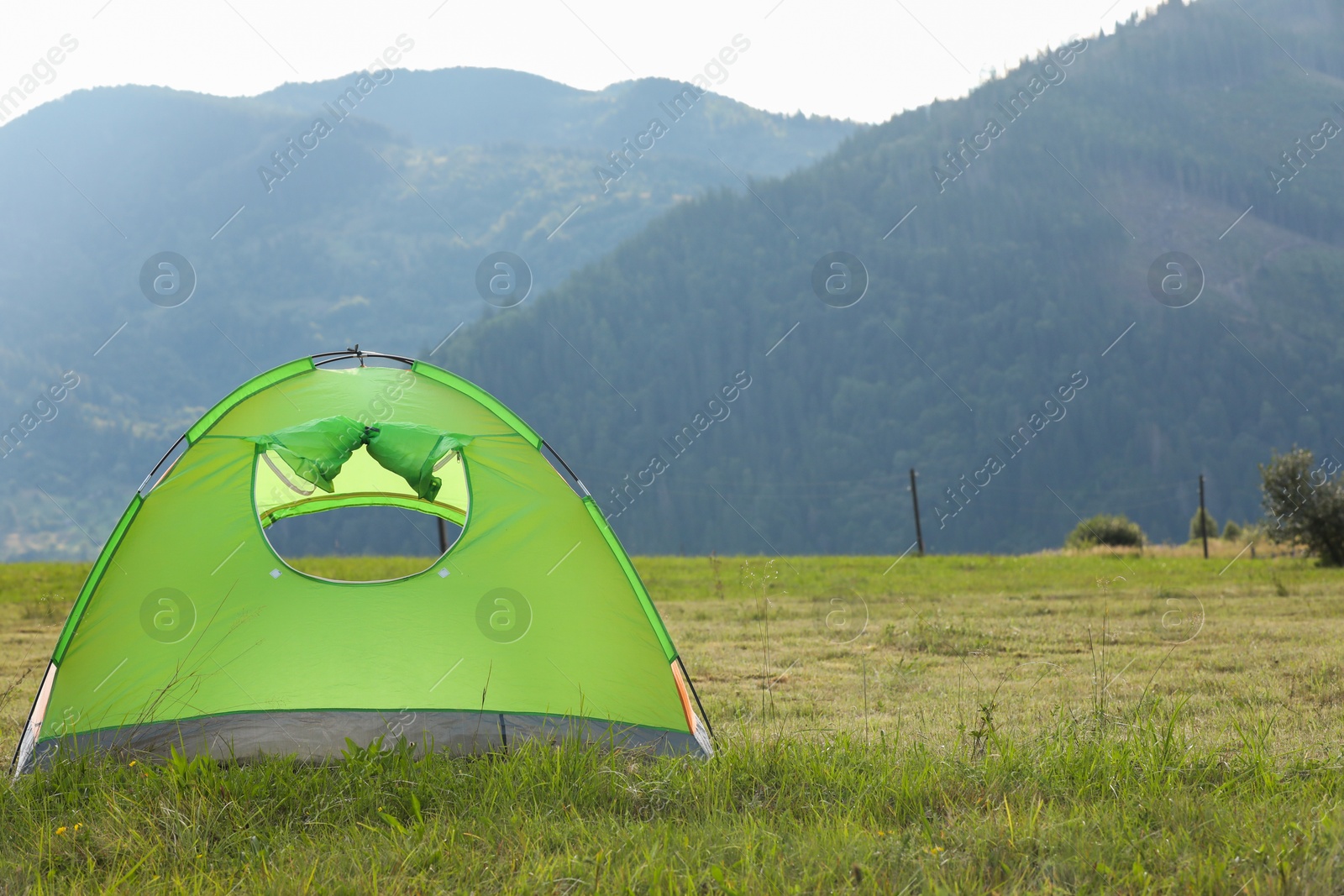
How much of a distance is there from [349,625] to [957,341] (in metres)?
128

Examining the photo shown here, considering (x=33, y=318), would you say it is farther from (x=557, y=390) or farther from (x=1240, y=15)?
(x=1240, y=15)

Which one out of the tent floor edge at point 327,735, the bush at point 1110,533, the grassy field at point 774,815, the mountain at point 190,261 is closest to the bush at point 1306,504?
the bush at point 1110,533

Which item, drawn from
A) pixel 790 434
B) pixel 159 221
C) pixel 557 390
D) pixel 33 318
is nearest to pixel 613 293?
pixel 557 390

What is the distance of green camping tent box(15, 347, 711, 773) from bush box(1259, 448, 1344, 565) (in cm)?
1699

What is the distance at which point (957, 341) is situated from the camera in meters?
125

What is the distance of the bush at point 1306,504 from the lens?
56.5 ft

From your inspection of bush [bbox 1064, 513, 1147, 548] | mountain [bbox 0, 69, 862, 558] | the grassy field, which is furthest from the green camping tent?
mountain [bbox 0, 69, 862, 558]

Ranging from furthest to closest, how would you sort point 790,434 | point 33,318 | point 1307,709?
1. point 33,318
2. point 790,434
3. point 1307,709

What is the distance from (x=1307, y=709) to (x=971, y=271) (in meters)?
136

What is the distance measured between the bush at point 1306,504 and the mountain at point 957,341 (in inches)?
2862

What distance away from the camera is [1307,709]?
5539mm

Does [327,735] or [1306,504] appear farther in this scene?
[1306,504]

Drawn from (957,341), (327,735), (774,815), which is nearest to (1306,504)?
(774,815)

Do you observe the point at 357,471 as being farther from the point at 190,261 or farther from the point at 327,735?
the point at 190,261
